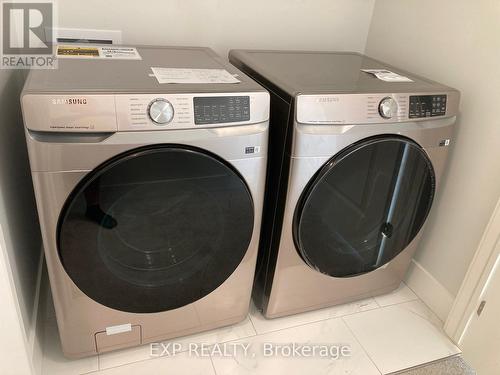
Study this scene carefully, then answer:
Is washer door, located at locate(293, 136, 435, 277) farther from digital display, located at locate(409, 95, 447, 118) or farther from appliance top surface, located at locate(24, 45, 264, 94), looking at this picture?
appliance top surface, located at locate(24, 45, 264, 94)

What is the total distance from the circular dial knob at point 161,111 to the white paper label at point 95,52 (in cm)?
38

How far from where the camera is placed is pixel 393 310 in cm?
167

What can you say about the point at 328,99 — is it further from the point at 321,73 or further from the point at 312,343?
the point at 312,343

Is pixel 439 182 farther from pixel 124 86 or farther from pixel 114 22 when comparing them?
pixel 114 22

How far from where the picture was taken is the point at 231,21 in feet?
5.38

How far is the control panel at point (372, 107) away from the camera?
45.4 inches

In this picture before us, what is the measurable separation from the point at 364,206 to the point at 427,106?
360mm

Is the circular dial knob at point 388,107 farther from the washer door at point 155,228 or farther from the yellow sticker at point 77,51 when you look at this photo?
the yellow sticker at point 77,51

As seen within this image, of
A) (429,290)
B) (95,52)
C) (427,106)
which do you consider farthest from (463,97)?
(95,52)

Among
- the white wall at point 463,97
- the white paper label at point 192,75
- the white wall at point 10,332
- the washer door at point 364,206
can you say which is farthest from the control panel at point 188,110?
the white wall at point 463,97

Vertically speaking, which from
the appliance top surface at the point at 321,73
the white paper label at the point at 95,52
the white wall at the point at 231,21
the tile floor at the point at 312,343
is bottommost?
the tile floor at the point at 312,343

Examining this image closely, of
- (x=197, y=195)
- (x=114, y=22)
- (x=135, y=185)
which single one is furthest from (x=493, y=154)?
(x=114, y=22)

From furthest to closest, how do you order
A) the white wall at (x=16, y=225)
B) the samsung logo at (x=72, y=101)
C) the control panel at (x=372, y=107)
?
the control panel at (x=372, y=107), the white wall at (x=16, y=225), the samsung logo at (x=72, y=101)

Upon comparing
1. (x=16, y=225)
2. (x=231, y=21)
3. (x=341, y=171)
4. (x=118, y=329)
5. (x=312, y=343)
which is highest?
(x=231, y=21)
